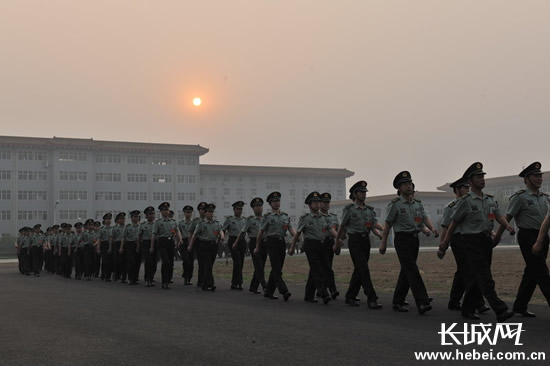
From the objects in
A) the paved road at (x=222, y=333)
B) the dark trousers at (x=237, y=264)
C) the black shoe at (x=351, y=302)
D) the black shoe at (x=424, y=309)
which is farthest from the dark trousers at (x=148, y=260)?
the black shoe at (x=424, y=309)

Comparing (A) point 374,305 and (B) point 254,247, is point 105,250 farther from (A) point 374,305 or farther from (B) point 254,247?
(A) point 374,305

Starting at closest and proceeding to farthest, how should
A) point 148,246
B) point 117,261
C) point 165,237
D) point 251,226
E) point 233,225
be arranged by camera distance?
point 251,226 < point 233,225 < point 165,237 < point 148,246 < point 117,261

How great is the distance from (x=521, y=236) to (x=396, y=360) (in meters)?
3.38

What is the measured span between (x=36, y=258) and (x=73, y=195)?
2343 inches

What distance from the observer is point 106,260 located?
19.8m

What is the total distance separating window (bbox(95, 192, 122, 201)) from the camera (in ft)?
280

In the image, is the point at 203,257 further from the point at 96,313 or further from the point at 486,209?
the point at 486,209

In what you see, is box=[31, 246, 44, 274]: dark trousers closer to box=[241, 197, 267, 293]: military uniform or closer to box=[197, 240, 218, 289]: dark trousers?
box=[197, 240, 218, 289]: dark trousers

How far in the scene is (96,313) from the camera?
10.1 metres

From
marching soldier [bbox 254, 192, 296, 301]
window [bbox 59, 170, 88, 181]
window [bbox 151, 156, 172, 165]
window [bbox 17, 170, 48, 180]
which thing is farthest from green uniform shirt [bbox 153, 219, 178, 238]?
window [bbox 151, 156, 172, 165]

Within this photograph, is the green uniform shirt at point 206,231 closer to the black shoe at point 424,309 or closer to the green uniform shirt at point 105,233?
the green uniform shirt at point 105,233

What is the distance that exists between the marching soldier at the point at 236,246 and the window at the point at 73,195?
71364 mm

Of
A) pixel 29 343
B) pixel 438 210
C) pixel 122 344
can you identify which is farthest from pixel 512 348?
pixel 438 210

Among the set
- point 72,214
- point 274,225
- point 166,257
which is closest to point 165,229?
point 166,257
